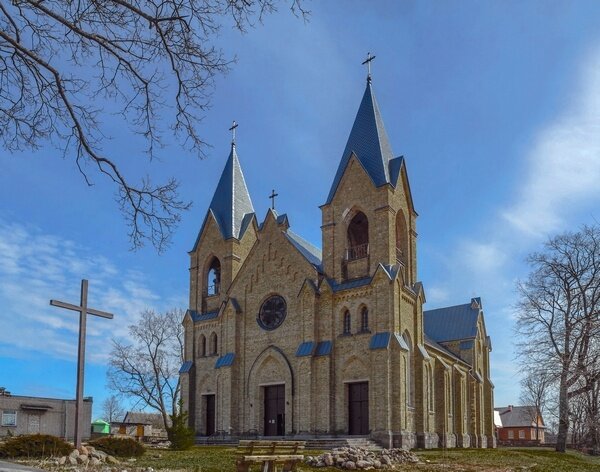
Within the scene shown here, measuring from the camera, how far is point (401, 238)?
3619cm

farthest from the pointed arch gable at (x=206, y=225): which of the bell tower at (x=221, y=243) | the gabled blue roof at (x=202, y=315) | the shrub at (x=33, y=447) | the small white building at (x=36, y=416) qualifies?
the shrub at (x=33, y=447)

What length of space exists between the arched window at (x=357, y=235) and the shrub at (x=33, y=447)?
67.3 feet

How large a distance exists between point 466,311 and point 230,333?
2240 centimetres

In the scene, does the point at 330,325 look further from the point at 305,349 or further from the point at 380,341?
the point at 380,341

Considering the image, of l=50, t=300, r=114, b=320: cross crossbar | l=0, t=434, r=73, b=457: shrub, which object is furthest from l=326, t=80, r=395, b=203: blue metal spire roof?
l=0, t=434, r=73, b=457: shrub

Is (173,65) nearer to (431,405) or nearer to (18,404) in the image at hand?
(431,405)

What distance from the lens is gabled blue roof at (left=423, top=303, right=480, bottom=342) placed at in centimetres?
4944

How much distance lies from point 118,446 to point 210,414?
62.5 feet

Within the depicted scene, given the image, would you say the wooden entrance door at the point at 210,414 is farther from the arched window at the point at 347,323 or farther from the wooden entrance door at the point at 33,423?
the arched window at the point at 347,323

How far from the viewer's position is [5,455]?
1616 cm

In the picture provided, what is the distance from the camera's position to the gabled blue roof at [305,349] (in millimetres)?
32719

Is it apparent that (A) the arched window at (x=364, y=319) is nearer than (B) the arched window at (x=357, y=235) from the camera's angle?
Yes

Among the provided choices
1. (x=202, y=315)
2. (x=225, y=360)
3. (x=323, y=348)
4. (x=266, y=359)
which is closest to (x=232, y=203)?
(x=202, y=315)

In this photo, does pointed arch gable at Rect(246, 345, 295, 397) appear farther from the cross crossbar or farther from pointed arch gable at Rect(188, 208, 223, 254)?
the cross crossbar
